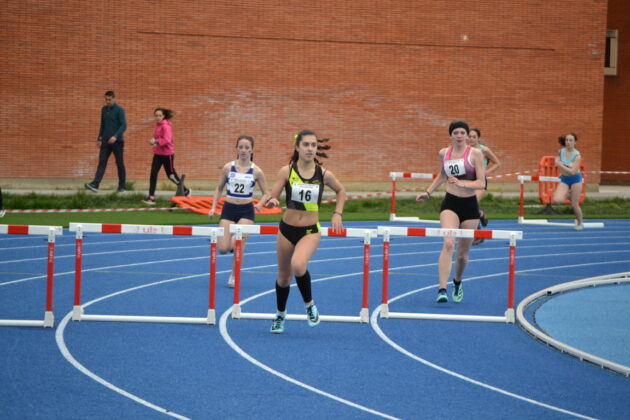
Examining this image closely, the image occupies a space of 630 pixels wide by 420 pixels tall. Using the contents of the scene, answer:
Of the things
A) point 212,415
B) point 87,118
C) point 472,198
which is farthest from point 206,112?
point 212,415

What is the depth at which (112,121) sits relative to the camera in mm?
20672

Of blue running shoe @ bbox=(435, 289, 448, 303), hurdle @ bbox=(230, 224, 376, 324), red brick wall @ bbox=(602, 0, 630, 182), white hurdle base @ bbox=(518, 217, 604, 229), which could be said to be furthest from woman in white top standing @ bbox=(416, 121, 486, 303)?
red brick wall @ bbox=(602, 0, 630, 182)

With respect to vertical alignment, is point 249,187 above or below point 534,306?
above

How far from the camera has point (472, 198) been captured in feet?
31.2

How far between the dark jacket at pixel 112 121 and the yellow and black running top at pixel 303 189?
13.4 meters

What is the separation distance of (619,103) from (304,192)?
29498 millimetres

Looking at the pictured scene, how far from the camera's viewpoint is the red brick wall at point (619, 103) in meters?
34.3

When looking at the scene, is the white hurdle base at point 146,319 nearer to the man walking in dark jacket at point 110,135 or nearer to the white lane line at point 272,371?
the white lane line at point 272,371

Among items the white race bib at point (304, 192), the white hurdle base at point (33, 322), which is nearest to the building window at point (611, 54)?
the white race bib at point (304, 192)

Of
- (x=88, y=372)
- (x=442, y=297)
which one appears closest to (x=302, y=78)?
(x=442, y=297)

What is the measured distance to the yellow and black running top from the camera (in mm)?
7719

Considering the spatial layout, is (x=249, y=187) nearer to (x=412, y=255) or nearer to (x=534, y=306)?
(x=534, y=306)

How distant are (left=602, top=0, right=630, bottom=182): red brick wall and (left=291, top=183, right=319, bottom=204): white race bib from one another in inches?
1132

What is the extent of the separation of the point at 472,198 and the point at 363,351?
112 inches
